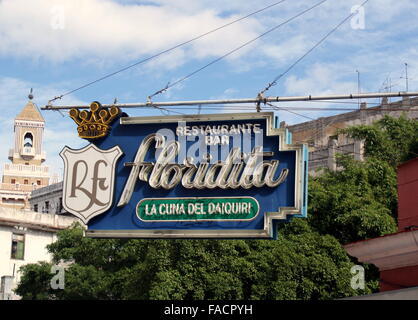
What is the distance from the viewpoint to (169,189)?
19516mm

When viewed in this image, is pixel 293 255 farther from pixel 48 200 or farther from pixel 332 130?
pixel 48 200

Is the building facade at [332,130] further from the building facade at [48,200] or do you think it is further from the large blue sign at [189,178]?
the large blue sign at [189,178]

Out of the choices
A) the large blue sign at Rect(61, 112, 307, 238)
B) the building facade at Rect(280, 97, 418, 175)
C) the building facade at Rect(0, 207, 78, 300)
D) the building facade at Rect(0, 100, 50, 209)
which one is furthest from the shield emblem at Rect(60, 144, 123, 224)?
the building facade at Rect(0, 100, 50, 209)

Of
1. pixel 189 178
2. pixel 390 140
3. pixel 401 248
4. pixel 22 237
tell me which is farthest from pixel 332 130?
pixel 401 248

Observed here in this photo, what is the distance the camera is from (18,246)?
237ft

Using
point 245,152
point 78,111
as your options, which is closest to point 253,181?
point 245,152

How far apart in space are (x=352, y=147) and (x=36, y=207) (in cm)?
4720

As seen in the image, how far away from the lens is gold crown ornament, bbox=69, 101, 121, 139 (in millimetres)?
20344

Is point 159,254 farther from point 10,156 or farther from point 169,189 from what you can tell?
point 10,156

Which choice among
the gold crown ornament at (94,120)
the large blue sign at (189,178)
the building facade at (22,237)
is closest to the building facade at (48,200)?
the building facade at (22,237)

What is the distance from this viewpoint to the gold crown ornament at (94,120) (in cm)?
2034

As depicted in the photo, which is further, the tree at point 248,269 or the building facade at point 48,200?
the building facade at point 48,200

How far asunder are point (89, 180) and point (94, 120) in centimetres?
145

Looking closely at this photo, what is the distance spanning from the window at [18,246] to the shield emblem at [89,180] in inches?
2089
